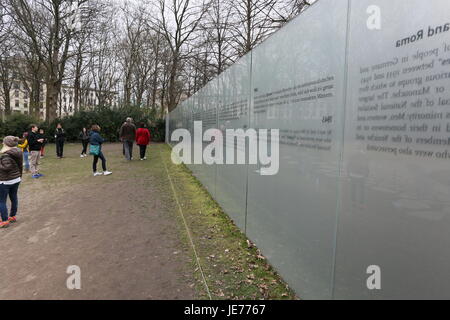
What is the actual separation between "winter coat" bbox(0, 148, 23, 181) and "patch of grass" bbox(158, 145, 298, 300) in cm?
326

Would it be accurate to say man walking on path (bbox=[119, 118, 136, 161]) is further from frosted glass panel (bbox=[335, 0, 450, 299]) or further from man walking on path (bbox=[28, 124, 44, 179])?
frosted glass panel (bbox=[335, 0, 450, 299])

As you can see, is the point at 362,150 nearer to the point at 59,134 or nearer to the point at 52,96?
the point at 59,134

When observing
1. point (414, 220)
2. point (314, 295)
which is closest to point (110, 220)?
point (314, 295)

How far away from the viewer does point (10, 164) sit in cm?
556

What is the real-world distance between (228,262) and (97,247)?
6.44ft

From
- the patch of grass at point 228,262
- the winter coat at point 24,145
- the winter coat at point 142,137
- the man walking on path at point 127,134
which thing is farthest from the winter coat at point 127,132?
the patch of grass at point 228,262

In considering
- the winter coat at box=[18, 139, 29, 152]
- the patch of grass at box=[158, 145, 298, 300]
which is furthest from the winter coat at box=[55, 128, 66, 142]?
the patch of grass at box=[158, 145, 298, 300]

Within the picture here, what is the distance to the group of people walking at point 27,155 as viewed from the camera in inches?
218

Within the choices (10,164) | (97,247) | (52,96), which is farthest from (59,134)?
(97,247)

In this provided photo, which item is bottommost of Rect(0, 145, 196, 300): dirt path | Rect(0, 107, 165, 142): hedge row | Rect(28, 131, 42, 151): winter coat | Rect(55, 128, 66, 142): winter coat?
Rect(0, 145, 196, 300): dirt path

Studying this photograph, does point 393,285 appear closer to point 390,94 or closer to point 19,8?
point 390,94

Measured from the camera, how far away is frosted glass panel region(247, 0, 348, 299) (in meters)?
2.51

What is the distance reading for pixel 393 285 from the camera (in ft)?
6.24

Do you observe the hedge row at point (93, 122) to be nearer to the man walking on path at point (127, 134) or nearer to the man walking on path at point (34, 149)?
the man walking on path at point (127, 134)
